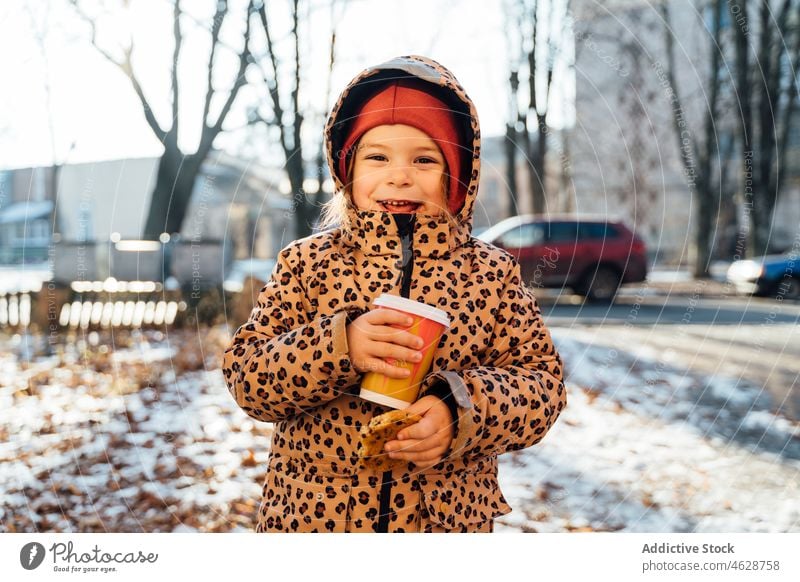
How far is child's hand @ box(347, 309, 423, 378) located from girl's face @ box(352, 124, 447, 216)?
360mm

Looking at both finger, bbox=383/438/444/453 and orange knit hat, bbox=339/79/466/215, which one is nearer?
finger, bbox=383/438/444/453

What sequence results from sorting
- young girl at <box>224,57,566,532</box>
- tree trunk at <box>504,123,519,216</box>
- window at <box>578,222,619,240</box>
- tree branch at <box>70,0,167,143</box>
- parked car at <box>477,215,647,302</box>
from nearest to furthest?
young girl at <box>224,57,566,532</box>, tree branch at <box>70,0,167,143</box>, tree trunk at <box>504,123,519,216</box>, parked car at <box>477,215,647,302</box>, window at <box>578,222,619,240</box>

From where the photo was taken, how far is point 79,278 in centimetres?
991

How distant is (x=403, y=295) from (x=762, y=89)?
16.9 m

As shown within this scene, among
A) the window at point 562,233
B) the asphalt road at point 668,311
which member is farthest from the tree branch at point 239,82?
the window at point 562,233

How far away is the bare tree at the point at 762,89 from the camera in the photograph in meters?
14.6

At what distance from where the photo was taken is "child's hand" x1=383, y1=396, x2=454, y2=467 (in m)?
1.52

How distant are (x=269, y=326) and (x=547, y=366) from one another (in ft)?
2.04

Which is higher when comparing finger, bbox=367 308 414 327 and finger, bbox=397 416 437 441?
finger, bbox=367 308 414 327

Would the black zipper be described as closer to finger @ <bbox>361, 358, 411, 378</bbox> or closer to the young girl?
the young girl

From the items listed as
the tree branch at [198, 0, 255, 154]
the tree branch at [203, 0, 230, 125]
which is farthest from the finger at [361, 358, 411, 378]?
the tree branch at [198, 0, 255, 154]

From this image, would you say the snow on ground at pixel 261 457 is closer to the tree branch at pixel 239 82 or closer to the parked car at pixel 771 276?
the tree branch at pixel 239 82

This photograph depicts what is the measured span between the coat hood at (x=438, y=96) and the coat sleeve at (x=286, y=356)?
25 centimetres
